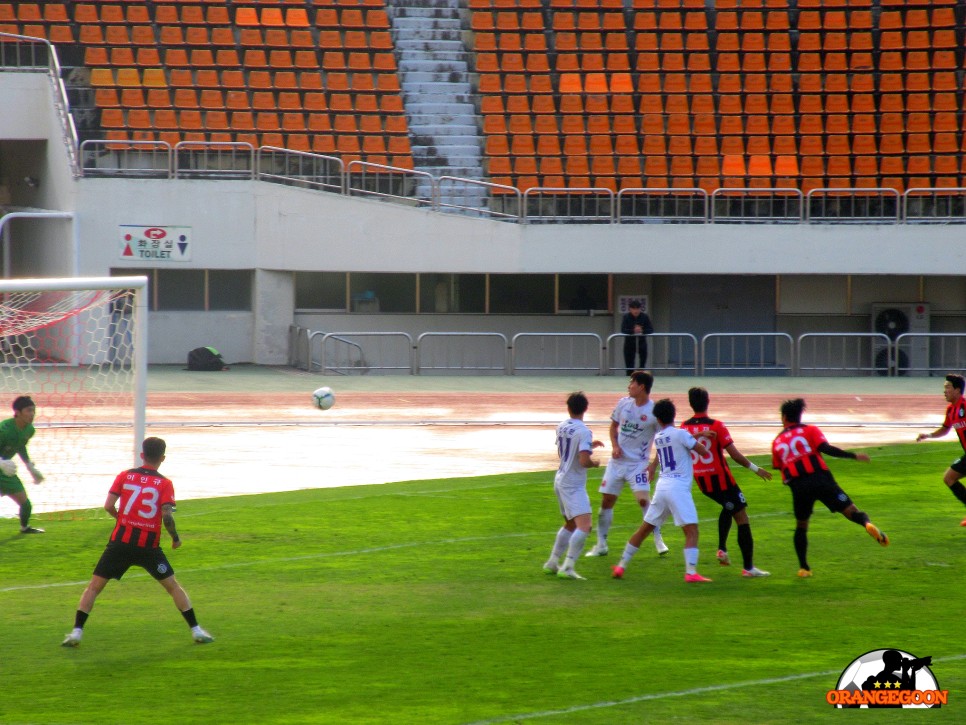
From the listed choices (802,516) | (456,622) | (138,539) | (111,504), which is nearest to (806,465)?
(802,516)

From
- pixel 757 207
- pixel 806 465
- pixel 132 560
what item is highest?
pixel 757 207

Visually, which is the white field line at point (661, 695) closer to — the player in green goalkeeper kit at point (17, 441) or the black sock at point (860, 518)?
the black sock at point (860, 518)

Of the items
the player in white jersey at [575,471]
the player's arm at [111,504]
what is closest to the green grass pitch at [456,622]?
the player in white jersey at [575,471]

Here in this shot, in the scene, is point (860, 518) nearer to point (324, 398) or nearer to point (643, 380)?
point (643, 380)

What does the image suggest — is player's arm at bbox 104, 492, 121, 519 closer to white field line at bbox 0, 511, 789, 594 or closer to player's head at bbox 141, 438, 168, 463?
player's head at bbox 141, 438, 168, 463

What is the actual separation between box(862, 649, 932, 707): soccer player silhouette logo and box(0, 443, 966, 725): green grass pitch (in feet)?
0.72

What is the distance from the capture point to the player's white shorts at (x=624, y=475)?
12438 mm

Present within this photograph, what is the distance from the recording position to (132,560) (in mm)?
9602

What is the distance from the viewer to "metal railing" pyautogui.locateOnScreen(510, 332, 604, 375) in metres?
30.5

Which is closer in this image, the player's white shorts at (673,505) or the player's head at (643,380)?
the player's white shorts at (673,505)

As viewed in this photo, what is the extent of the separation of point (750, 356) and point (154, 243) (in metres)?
13.5

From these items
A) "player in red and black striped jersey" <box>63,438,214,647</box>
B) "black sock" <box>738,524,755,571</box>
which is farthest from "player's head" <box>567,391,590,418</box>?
"player in red and black striped jersey" <box>63,438,214,647</box>

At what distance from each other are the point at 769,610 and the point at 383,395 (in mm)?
16740

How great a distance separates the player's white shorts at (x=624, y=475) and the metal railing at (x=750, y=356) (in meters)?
18.1
